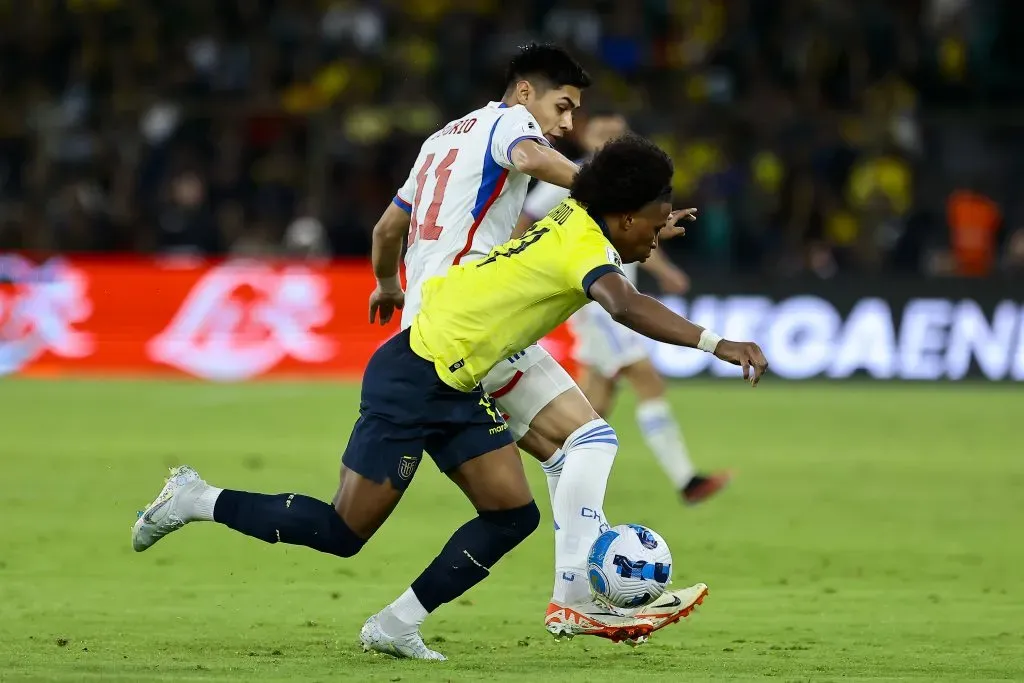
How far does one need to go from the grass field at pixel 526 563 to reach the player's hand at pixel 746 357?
1145 millimetres

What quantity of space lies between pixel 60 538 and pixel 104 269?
35.3 ft

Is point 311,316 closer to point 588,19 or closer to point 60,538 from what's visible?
point 588,19

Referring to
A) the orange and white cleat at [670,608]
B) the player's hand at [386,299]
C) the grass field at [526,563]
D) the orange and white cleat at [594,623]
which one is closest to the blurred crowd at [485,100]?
the grass field at [526,563]

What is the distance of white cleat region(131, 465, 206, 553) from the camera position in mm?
6289

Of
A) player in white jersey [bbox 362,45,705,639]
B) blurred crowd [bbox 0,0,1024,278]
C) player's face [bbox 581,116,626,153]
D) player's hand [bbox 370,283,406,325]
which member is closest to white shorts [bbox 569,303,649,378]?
player's face [bbox 581,116,626,153]

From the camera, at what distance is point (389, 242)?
24.0 ft

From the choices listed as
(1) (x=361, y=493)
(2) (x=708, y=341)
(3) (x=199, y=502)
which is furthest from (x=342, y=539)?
(2) (x=708, y=341)

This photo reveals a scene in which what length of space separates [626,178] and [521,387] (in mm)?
1191

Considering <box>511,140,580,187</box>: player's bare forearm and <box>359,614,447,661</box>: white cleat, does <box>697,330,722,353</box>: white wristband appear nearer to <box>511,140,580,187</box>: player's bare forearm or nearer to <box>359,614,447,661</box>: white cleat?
<box>511,140,580,187</box>: player's bare forearm

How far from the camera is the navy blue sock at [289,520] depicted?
19.9ft

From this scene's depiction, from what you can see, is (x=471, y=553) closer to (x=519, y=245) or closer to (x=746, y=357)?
(x=519, y=245)

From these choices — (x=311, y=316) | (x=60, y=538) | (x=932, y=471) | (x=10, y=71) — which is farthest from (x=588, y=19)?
(x=60, y=538)

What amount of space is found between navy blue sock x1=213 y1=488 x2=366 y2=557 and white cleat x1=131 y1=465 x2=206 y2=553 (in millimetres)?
161

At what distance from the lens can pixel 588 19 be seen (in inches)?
875
